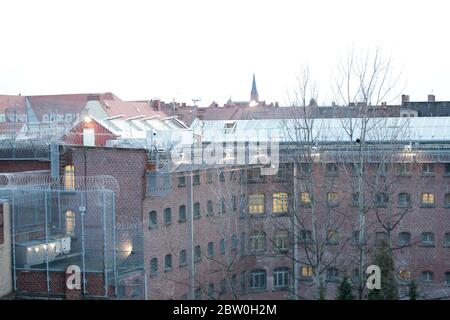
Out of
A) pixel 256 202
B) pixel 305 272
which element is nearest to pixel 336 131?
pixel 256 202

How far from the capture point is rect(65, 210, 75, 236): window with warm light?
1936cm

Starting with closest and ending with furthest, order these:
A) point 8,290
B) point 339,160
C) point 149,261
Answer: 1. point 8,290
2. point 149,261
3. point 339,160

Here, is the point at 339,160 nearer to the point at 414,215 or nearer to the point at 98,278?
the point at 414,215

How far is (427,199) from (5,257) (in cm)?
1818

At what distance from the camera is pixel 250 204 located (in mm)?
27656

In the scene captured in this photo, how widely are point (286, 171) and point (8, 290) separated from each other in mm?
13710

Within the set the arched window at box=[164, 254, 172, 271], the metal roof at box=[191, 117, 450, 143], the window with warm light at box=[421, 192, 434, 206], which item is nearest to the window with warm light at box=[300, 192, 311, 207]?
the metal roof at box=[191, 117, 450, 143]

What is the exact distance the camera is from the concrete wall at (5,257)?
16.4m

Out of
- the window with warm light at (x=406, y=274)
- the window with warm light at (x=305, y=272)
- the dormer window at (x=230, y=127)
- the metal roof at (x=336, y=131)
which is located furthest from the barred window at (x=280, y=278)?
the dormer window at (x=230, y=127)

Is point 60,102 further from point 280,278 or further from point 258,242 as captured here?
point 280,278

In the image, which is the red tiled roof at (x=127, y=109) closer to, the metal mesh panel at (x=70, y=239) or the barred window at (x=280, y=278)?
the barred window at (x=280, y=278)

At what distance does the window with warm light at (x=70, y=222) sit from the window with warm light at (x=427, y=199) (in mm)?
15464
